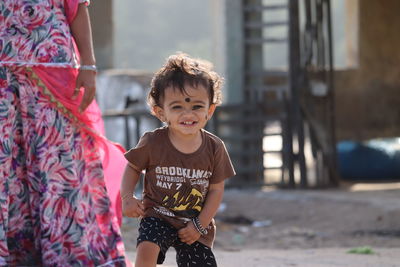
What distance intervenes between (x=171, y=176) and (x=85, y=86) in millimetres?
748

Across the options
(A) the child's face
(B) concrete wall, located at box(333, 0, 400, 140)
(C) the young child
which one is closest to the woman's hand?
(C) the young child

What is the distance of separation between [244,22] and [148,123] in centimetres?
173

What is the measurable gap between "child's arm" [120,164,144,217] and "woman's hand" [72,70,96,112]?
57 cm

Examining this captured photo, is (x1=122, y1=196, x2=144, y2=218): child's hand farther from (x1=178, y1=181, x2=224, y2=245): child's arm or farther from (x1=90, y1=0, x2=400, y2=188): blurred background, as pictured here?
(x1=90, y1=0, x2=400, y2=188): blurred background

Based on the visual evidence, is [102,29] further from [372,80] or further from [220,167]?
[220,167]

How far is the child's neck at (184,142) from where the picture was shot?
12.4 feet

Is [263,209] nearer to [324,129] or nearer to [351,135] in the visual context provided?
[324,129]

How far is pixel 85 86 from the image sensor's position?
4211mm

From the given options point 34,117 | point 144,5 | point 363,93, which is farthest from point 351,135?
point 144,5

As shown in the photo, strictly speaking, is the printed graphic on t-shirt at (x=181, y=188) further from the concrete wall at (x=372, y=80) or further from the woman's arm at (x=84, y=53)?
the concrete wall at (x=372, y=80)

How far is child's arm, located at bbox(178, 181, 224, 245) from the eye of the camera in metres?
3.69

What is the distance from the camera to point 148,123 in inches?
A: 448

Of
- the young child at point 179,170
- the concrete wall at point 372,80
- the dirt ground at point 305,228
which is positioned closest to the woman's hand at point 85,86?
the young child at point 179,170

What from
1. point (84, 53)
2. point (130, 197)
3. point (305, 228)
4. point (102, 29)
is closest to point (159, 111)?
point (130, 197)
